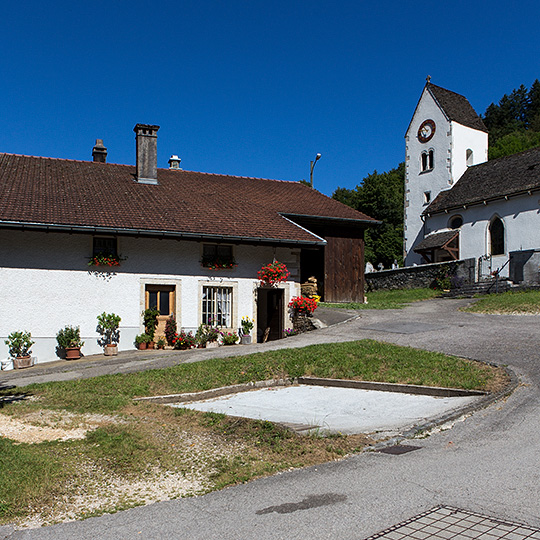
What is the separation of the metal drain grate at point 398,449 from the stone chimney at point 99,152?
826 inches

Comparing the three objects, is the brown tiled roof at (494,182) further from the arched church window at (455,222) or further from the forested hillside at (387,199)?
the forested hillside at (387,199)

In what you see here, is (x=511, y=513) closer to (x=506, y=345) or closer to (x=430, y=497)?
(x=430, y=497)

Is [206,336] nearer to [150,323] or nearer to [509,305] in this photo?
[150,323]

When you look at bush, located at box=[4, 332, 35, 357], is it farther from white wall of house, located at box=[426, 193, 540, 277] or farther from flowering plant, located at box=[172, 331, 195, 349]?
white wall of house, located at box=[426, 193, 540, 277]

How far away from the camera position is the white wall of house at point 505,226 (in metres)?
29.1

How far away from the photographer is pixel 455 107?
39969 millimetres

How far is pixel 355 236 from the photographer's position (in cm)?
2294

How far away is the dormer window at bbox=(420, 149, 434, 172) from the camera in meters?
40.0

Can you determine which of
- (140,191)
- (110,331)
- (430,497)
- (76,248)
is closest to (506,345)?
(430,497)

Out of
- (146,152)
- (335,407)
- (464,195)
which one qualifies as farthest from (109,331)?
(464,195)

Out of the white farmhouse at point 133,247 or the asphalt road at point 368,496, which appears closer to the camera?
the asphalt road at point 368,496

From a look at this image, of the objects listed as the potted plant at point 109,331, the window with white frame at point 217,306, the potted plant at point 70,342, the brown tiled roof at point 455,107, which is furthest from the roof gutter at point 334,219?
the brown tiled roof at point 455,107

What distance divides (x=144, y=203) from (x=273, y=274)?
5.00m

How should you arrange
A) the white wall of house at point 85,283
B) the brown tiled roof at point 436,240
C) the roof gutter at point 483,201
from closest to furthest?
the white wall of house at point 85,283, the roof gutter at point 483,201, the brown tiled roof at point 436,240
